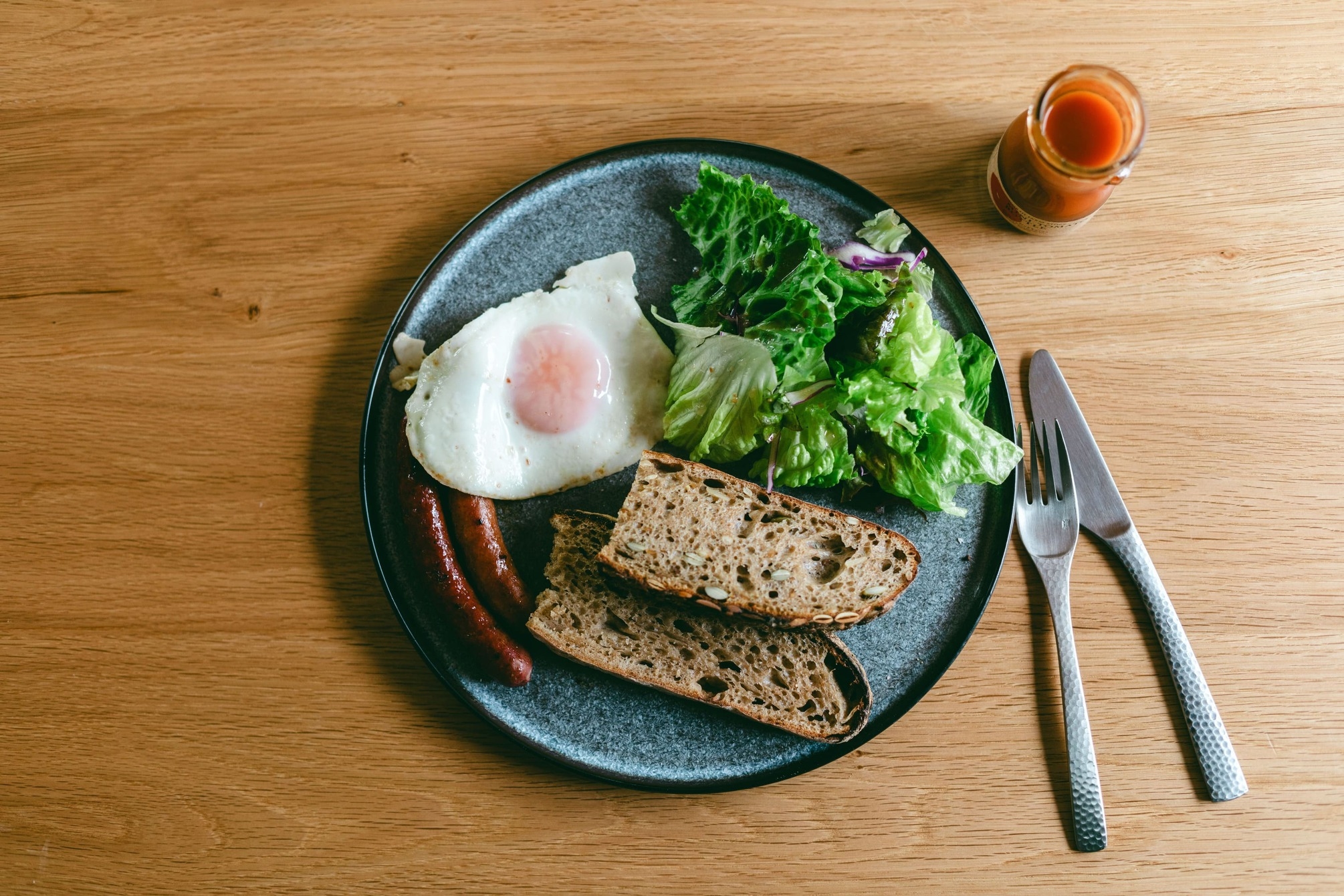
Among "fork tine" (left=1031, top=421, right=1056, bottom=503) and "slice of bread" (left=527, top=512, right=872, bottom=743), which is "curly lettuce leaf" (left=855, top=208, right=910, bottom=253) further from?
"slice of bread" (left=527, top=512, right=872, bottom=743)

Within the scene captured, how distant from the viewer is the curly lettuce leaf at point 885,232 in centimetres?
240

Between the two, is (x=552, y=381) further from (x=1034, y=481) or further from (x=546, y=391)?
(x=1034, y=481)

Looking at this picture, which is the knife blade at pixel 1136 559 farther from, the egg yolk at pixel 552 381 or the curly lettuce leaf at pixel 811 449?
the egg yolk at pixel 552 381

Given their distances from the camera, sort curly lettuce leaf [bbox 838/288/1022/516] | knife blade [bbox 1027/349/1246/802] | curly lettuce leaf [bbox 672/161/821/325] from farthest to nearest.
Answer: knife blade [bbox 1027/349/1246/802], curly lettuce leaf [bbox 672/161/821/325], curly lettuce leaf [bbox 838/288/1022/516]

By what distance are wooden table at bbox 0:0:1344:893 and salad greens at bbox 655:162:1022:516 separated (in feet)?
1.26

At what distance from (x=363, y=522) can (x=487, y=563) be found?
0.46 metres

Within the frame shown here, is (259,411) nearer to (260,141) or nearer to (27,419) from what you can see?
(27,419)

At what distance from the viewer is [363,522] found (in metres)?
2.40

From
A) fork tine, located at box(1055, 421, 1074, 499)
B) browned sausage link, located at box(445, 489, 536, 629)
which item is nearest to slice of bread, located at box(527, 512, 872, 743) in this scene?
browned sausage link, located at box(445, 489, 536, 629)

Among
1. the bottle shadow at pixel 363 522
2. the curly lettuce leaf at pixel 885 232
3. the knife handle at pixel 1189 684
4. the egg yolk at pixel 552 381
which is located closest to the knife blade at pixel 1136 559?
the knife handle at pixel 1189 684

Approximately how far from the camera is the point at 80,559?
2459 millimetres

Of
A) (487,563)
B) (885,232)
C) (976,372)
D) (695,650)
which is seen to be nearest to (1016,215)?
(885,232)

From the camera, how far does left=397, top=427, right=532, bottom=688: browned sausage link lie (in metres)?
2.21

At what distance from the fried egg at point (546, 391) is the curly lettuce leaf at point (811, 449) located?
0.40 metres
